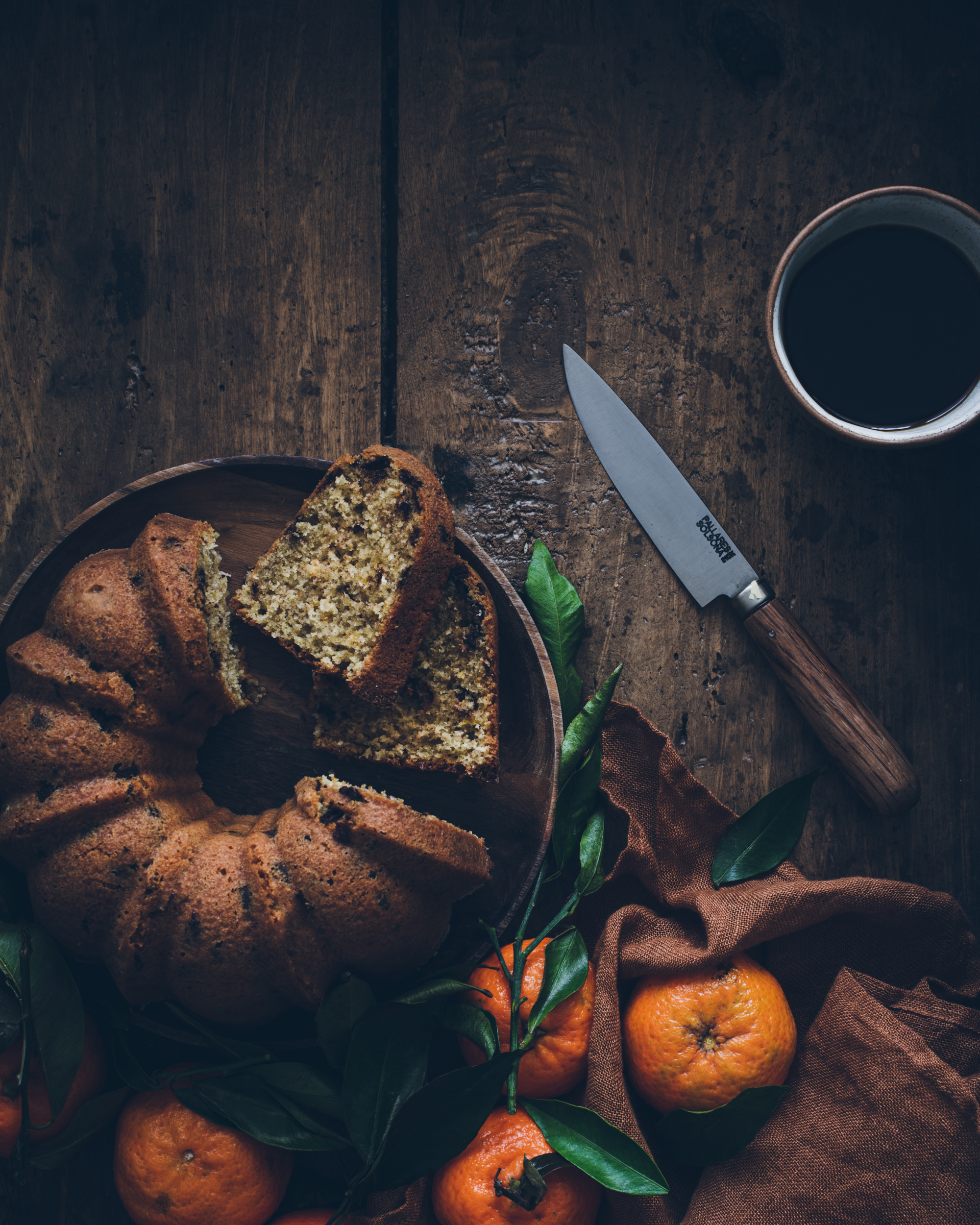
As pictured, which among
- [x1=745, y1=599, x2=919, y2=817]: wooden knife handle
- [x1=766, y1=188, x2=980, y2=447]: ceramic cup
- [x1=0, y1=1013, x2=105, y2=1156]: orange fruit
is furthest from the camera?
[x1=745, y1=599, x2=919, y2=817]: wooden knife handle

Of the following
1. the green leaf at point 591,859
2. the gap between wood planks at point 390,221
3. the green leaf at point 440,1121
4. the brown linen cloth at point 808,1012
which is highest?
the gap between wood planks at point 390,221

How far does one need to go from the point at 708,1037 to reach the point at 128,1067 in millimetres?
1504

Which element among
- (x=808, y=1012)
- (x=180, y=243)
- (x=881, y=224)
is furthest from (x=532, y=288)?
(x=808, y=1012)

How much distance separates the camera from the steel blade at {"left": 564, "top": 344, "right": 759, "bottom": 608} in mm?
2387

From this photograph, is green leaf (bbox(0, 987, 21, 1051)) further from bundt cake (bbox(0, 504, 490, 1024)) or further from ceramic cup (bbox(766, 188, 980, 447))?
ceramic cup (bbox(766, 188, 980, 447))

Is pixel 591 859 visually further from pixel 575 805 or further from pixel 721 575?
pixel 721 575

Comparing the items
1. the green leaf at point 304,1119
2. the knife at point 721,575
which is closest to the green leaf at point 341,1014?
the green leaf at point 304,1119

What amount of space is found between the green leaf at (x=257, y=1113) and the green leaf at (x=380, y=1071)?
0.39 ft

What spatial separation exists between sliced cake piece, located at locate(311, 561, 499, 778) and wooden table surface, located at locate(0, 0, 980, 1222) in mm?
287

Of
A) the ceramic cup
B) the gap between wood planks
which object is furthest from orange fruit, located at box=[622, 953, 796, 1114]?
the gap between wood planks

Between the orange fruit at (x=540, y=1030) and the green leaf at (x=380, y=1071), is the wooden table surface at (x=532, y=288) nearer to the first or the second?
the orange fruit at (x=540, y=1030)

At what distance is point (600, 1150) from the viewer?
1.93 metres

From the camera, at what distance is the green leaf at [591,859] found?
2188 mm

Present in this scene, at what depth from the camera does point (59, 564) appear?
7.42ft
